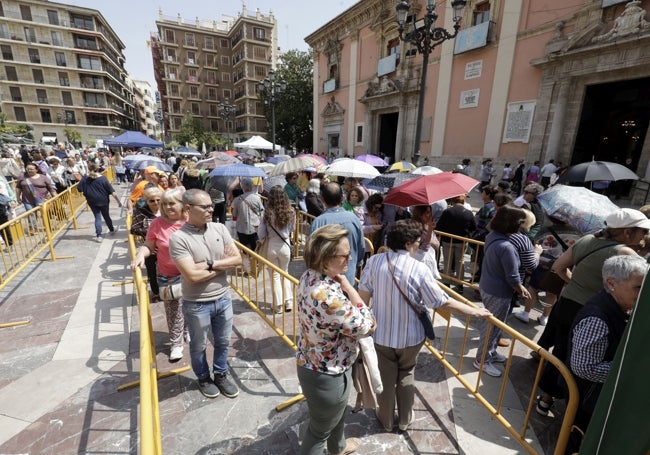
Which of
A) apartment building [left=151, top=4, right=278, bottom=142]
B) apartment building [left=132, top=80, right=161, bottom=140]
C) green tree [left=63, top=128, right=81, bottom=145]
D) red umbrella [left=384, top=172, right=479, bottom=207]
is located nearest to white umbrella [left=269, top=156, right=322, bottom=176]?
red umbrella [left=384, top=172, right=479, bottom=207]

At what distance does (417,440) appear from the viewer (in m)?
2.45

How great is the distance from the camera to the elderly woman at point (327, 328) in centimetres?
169

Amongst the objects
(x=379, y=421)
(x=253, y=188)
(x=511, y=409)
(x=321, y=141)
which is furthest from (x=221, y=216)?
(x=321, y=141)

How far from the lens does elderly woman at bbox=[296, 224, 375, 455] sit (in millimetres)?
1689

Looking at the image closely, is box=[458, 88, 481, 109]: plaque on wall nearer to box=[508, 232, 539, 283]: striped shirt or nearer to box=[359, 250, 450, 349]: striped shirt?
box=[508, 232, 539, 283]: striped shirt

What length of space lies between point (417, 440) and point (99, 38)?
214 feet

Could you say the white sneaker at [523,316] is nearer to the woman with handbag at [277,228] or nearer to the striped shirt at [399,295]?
the striped shirt at [399,295]

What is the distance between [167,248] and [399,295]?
2279 millimetres

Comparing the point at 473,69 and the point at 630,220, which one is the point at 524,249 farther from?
the point at 473,69

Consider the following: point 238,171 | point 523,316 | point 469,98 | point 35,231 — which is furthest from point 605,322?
point 469,98

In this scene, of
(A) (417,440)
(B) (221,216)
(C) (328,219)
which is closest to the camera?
(A) (417,440)

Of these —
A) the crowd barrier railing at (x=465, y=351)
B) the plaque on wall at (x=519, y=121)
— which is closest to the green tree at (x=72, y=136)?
the crowd barrier railing at (x=465, y=351)

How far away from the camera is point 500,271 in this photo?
303cm

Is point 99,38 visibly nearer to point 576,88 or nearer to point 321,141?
point 321,141
